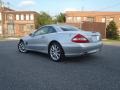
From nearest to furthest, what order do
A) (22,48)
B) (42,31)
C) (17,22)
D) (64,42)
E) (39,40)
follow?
1. (64,42)
2. (39,40)
3. (42,31)
4. (22,48)
5. (17,22)

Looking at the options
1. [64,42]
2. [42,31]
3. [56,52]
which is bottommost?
[56,52]

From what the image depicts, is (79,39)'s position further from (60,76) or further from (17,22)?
(17,22)

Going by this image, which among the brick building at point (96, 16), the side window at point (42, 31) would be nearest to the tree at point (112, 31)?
the brick building at point (96, 16)

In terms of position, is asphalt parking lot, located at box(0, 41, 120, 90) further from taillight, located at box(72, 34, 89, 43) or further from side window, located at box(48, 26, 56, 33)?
side window, located at box(48, 26, 56, 33)

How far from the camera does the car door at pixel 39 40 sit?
9.86 m

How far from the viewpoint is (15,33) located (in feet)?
198

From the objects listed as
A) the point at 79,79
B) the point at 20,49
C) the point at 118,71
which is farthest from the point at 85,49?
the point at 20,49

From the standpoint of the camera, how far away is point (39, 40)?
33.1 feet

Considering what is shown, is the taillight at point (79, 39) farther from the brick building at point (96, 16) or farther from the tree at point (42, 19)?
the tree at point (42, 19)

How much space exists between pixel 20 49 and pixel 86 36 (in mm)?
4467

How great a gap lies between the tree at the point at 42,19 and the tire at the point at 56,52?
5244 centimetres

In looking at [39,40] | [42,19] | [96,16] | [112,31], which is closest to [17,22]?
[42,19]

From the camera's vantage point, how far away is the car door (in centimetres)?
986

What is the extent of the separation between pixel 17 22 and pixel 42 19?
6977 mm
